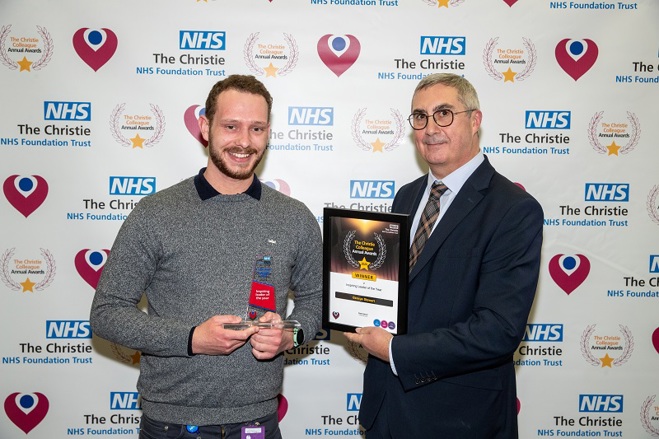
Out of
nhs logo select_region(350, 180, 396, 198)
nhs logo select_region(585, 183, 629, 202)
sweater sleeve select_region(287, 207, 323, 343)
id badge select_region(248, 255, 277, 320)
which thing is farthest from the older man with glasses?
nhs logo select_region(585, 183, 629, 202)

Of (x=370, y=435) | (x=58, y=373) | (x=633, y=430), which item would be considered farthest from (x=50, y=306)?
(x=633, y=430)

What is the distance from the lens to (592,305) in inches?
142

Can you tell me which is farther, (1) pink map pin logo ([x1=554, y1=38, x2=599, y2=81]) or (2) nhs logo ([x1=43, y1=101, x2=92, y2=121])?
(1) pink map pin logo ([x1=554, y1=38, x2=599, y2=81])

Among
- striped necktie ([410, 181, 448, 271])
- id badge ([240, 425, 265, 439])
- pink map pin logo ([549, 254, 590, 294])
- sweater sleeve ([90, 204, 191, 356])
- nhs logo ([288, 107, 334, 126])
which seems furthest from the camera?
pink map pin logo ([549, 254, 590, 294])

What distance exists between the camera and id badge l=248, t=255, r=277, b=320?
2.20 metres

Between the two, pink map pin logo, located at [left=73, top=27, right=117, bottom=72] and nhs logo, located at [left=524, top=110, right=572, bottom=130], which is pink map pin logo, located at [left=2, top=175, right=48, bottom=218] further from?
nhs logo, located at [left=524, top=110, right=572, bottom=130]

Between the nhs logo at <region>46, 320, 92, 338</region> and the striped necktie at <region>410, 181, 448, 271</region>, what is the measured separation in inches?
85.8

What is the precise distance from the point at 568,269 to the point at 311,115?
185cm

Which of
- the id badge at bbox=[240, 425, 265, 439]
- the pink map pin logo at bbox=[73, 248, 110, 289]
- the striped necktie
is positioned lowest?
the id badge at bbox=[240, 425, 265, 439]

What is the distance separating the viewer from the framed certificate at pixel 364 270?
2.21 m

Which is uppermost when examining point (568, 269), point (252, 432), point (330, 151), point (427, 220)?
point (330, 151)

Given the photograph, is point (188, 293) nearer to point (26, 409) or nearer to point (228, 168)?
point (228, 168)

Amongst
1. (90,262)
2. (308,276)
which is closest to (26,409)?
(90,262)

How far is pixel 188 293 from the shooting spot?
7.23 ft
